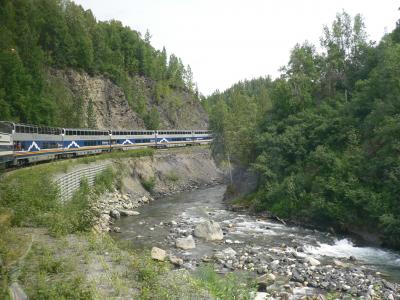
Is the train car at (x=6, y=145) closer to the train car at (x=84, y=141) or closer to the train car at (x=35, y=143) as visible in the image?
the train car at (x=35, y=143)

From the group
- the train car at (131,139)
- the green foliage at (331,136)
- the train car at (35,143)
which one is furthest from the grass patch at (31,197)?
the train car at (131,139)

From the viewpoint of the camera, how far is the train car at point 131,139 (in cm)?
5828

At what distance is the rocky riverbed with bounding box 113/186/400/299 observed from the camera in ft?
56.9

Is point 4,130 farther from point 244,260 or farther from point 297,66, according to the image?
point 297,66

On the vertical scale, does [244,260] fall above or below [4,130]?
below

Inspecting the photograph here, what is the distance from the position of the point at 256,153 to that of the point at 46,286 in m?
35.3

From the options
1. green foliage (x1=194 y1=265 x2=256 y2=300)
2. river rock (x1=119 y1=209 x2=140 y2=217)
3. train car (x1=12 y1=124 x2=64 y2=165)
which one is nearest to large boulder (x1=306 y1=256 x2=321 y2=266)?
green foliage (x1=194 y1=265 x2=256 y2=300)

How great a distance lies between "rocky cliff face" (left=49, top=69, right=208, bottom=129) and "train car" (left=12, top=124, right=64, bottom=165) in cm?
3053

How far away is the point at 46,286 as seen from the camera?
36.7 ft

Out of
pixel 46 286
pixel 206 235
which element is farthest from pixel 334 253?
pixel 46 286

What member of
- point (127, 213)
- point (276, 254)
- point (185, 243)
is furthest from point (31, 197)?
point (276, 254)

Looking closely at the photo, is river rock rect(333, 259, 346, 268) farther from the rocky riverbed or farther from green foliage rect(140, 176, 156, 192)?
green foliage rect(140, 176, 156, 192)

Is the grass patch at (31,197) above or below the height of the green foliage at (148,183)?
above

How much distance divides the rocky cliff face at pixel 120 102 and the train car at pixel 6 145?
137ft
